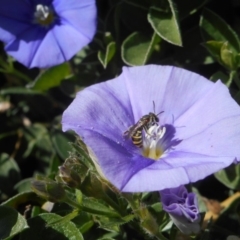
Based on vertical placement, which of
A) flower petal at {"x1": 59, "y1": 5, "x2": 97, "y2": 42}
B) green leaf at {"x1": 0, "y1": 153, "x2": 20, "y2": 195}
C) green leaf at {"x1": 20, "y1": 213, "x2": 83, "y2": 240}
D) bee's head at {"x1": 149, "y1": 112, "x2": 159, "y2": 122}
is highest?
flower petal at {"x1": 59, "y1": 5, "x2": 97, "y2": 42}

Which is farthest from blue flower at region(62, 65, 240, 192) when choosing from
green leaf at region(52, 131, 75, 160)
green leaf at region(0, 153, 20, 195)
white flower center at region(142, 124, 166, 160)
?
green leaf at region(0, 153, 20, 195)

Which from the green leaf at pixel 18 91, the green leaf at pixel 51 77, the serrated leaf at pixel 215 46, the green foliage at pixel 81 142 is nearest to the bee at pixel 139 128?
the green foliage at pixel 81 142

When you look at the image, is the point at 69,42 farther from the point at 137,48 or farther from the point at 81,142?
the point at 81,142

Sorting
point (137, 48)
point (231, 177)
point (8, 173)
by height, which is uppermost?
point (137, 48)

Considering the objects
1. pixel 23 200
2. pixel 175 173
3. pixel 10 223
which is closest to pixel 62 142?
pixel 23 200

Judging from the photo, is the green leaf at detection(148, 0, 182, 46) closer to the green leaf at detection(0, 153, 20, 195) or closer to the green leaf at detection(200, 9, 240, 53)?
the green leaf at detection(200, 9, 240, 53)

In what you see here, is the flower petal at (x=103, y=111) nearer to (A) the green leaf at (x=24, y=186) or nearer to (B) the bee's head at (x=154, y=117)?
(B) the bee's head at (x=154, y=117)
